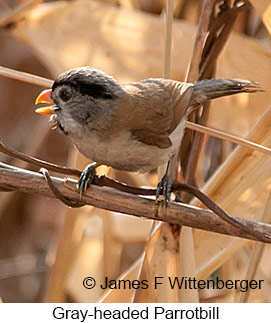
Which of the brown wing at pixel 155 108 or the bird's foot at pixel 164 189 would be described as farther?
the brown wing at pixel 155 108

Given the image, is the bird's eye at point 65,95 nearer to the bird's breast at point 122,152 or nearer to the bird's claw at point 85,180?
the bird's breast at point 122,152

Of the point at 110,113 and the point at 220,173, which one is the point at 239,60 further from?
the point at 110,113

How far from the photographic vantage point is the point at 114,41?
2.69 m

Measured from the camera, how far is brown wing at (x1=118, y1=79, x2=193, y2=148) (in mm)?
2027

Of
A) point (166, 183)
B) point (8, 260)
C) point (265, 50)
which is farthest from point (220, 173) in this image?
point (8, 260)

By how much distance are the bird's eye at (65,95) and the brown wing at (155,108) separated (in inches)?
7.6

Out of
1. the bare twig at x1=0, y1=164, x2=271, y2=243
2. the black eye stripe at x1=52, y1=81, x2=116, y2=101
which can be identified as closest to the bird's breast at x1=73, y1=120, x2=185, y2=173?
the black eye stripe at x1=52, y1=81, x2=116, y2=101

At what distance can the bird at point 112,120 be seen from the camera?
1.93 metres

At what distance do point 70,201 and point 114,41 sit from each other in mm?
1179

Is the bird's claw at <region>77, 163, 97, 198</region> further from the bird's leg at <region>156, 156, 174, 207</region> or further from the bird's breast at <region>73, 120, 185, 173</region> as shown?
the bird's leg at <region>156, 156, 174, 207</region>

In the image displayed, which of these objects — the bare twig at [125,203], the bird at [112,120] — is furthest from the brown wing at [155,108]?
the bare twig at [125,203]

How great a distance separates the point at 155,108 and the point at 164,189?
0.43 m

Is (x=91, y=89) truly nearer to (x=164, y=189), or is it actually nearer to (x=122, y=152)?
(x=122, y=152)

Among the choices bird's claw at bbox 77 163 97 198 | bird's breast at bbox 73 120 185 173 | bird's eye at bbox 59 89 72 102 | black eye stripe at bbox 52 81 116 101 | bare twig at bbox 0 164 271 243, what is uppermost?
black eye stripe at bbox 52 81 116 101
